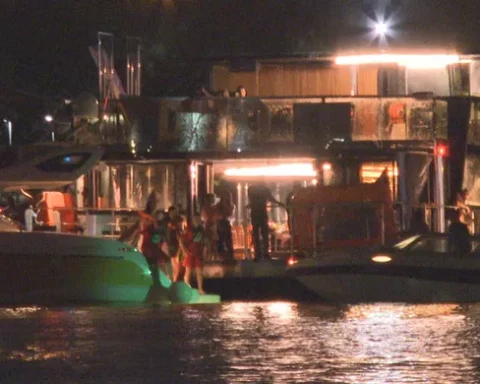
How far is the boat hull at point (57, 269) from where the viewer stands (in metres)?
17.4

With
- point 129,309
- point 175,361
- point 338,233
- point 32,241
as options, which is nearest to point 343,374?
point 175,361

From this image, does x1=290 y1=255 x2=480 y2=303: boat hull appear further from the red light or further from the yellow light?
the red light

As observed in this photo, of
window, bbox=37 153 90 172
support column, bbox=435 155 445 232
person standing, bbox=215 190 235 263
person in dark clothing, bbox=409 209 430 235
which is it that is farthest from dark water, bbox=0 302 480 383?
support column, bbox=435 155 445 232

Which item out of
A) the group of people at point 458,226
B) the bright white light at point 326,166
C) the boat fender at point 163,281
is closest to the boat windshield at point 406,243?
the group of people at point 458,226

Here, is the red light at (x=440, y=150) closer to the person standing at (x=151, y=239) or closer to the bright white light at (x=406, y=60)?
the bright white light at (x=406, y=60)

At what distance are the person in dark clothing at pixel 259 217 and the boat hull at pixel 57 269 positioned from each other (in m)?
4.12

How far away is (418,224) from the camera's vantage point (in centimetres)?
2156

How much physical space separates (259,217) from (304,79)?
8.30 m

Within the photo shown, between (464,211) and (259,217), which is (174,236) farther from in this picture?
(464,211)

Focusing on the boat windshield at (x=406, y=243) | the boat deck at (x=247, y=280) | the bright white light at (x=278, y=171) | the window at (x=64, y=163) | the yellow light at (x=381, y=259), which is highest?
the bright white light at (x=278, y=171)

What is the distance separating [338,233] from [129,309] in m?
6.33

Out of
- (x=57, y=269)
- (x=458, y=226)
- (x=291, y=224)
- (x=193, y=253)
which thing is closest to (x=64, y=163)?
(x=57, y=269)

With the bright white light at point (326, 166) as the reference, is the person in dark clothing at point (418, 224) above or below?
below

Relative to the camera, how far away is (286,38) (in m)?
34.9
